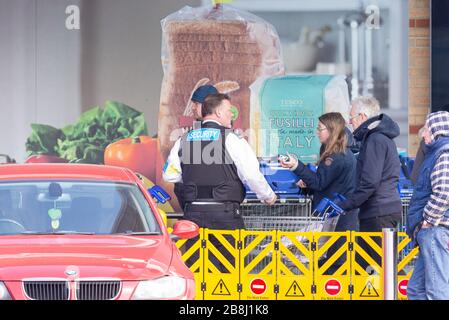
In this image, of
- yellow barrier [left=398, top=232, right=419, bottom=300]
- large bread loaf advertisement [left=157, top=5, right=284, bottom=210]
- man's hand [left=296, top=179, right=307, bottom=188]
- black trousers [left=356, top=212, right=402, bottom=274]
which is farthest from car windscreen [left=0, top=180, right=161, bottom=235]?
large bread loaf advertisement [left=157, top=5, right=284, bottom=210]

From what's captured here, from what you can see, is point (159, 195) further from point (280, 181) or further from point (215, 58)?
point (215, 58)

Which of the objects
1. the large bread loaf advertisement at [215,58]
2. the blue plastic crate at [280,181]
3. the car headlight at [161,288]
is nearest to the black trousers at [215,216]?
the blue plastic crate at [280,181]

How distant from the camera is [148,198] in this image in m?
10.4

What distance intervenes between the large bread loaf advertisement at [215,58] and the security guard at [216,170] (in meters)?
2.78

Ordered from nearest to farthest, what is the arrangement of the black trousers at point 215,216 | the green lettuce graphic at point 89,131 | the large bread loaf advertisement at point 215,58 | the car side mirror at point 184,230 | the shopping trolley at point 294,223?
1. the car side mirror at point 184,230
2. the black trousers at point 215,216
3. the shopping trolley at point 294,223
4. the large bread loaf advertisement at point 215,58
5. the green lettuce graphic at point 89,131

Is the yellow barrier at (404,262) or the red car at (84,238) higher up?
the red car at (84,238)

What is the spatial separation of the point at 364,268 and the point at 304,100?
2.38 m

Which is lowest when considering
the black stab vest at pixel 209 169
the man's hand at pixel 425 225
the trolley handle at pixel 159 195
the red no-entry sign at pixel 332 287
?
the red no-entry sign at pixel 332 287

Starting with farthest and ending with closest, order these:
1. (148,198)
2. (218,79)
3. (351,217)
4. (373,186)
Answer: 1. (218,79)
2. (351,217)
3. (373,186)
4. (148,198)

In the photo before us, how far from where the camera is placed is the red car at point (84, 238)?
360 inches

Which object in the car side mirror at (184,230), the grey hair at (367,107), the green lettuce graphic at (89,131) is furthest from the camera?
the green lettuce graphic at (89,131)

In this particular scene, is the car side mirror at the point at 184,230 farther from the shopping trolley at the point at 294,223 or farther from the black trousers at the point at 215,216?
the shopping trolley at the point at 294,223

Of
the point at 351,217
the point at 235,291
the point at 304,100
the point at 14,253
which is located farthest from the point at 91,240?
the point at 304,100
